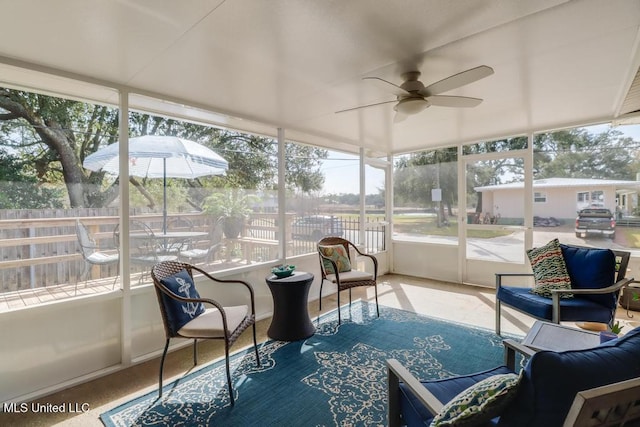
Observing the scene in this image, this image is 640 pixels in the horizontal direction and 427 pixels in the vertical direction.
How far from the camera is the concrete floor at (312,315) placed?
2.02 metres

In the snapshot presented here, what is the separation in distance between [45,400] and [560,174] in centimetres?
588

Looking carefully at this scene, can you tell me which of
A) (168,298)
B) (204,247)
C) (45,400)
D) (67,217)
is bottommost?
(45,400)

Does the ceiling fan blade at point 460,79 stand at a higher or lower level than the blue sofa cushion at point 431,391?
higher

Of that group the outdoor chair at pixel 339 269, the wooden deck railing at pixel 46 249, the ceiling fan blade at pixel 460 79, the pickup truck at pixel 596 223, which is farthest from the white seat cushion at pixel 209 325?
the pickup truck at pixel 596 223

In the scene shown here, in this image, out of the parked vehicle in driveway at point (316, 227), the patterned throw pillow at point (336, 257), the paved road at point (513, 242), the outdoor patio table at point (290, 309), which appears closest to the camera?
the outdoor patio table at point (290, 309)

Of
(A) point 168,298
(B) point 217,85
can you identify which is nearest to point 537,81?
(B) point 217,85

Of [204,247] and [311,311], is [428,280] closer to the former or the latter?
[311,311]

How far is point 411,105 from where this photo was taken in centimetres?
249

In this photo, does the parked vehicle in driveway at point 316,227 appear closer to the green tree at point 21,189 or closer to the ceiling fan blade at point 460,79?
the ceiling fan blade at point 460,79

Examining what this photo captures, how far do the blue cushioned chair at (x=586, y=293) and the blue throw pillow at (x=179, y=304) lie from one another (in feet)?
9.47

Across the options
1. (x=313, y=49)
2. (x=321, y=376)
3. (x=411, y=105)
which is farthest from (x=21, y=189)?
(x=411, y=105)

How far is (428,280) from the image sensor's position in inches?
209

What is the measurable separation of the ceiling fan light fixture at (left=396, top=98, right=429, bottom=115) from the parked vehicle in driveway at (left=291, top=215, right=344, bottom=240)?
2145mm

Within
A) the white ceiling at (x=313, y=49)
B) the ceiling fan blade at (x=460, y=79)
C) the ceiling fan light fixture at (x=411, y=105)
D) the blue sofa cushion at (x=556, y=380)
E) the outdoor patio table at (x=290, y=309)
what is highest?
the white ceiling at (x=313, y=49)
